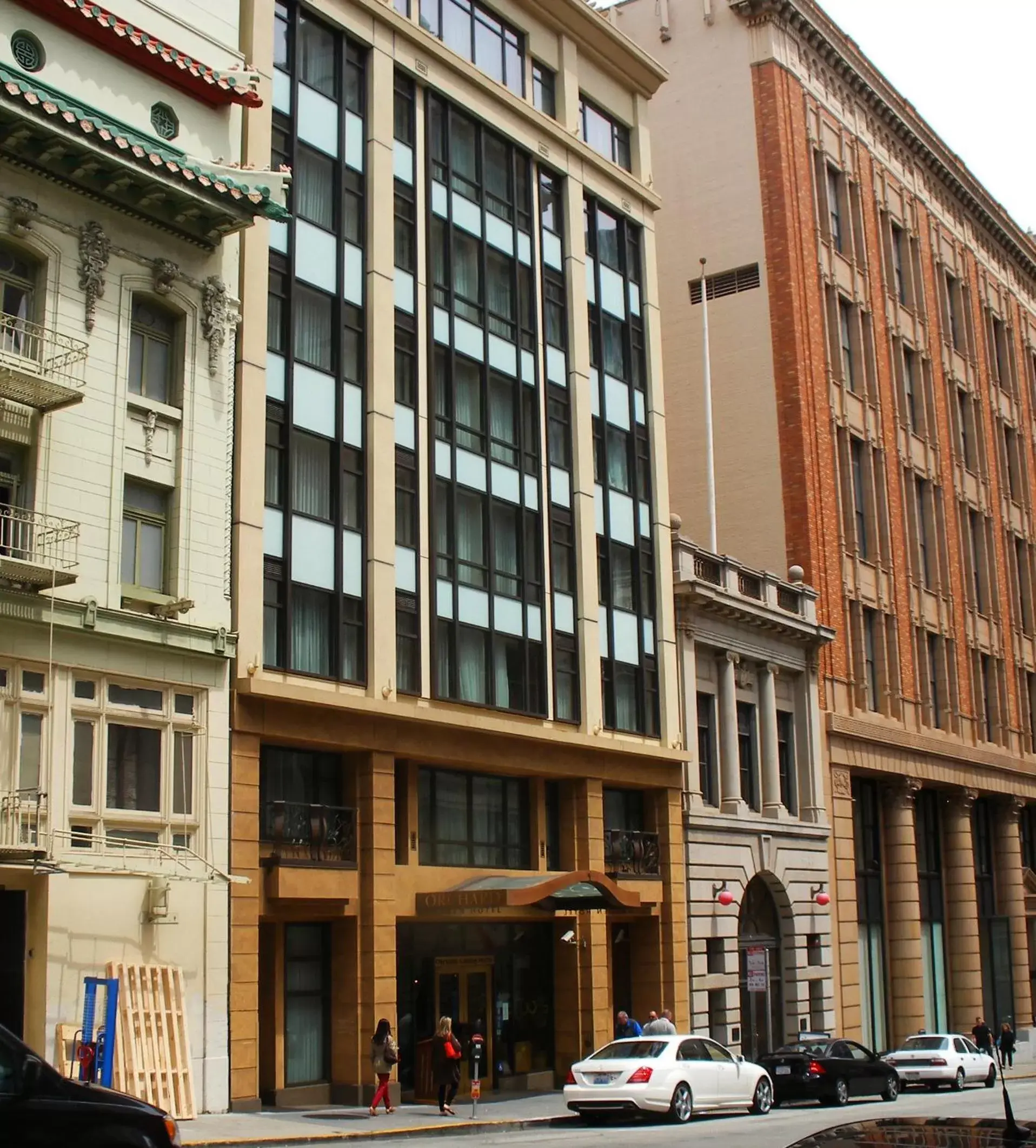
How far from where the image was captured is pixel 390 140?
3434cm

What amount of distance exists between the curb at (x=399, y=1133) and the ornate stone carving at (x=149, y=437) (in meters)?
11.7

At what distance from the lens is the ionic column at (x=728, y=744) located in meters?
42.7

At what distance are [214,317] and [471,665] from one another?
9.65 m

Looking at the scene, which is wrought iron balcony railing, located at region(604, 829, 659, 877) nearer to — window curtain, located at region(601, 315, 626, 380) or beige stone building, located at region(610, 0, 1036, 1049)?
beige stone building, located at region(610, 0, 1036, 1049)

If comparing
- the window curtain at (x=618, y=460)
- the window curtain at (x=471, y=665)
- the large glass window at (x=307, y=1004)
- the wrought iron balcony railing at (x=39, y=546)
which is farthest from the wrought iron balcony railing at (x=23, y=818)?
the window curtain at (x=618, y=460)

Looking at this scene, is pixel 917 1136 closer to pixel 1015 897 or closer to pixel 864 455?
pixel 864 455

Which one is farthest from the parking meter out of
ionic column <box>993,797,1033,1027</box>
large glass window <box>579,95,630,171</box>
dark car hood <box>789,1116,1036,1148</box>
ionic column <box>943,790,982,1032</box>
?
ionic column <box>993,797,1033,1027</box>

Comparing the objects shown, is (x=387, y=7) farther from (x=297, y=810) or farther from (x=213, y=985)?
(x=213, y=985)

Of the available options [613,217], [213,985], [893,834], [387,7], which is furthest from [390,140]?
[893,834]

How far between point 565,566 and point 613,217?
10716 millimetres

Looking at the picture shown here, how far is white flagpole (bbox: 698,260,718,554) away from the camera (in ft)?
154

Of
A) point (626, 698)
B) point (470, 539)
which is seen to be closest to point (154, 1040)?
point (470, 539)

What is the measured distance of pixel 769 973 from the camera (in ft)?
139

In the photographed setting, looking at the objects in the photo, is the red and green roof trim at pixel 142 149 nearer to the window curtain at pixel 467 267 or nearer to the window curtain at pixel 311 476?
the window curtain at pixel 311 476
